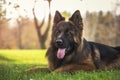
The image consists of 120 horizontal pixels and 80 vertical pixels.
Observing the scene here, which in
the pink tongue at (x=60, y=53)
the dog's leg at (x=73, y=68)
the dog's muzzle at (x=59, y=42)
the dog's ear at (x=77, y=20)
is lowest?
the dog's leg at (x=73, y=68)

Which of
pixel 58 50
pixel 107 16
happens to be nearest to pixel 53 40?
pixel 58 50

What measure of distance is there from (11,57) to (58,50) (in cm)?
1611

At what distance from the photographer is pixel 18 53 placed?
85.6 ft

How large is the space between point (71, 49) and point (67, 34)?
0.49 m

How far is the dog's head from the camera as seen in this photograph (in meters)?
9.16

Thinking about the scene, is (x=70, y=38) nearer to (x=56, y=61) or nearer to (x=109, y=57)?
(x=56, y=61)

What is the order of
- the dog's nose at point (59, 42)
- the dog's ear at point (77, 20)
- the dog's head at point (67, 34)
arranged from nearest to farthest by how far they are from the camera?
1. the dog's nose at point (59, 42)
2. the dog's head at point (67, 34)
3. the dog's ear at point (77, 20)

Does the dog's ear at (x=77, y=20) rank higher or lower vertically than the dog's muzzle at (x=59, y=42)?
higher

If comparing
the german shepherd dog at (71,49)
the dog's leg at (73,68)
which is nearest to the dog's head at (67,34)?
the german shepherd dog at (71,49)

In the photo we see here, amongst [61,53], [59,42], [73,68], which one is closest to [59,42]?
[59,42]

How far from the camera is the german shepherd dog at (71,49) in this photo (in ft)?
30.2

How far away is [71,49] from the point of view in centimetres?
951

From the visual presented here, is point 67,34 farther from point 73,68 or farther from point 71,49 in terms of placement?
point 73,68

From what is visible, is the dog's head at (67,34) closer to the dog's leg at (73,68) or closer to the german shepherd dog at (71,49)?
the german shepherd dog at (71,49)
